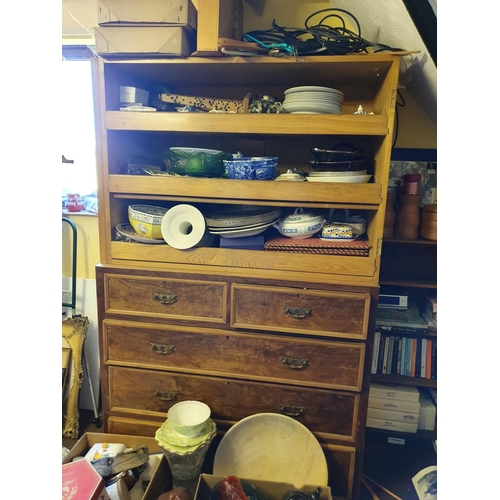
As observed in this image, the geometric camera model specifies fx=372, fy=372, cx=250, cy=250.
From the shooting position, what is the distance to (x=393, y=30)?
4.01ft

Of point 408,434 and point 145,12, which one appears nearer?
point 145,12

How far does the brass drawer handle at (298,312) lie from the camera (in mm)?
1271

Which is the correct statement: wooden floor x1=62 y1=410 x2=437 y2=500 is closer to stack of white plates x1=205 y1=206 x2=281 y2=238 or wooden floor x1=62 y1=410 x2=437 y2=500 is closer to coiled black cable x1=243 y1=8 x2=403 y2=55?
stack of white plates x1=205 y1=206 x2=281 y2=238

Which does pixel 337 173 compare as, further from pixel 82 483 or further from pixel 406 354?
pixel 82 483

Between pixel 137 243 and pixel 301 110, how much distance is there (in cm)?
75

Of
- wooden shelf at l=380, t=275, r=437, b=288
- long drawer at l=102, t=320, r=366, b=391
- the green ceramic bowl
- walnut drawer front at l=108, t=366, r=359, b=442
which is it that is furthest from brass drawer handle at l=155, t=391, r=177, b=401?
wooden shelf at l=380, t=275, r=437, b=288

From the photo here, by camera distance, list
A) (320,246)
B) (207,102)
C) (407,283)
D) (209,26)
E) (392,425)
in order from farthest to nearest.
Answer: (392,425) → (407,283) → (207,102) → (320,246) → (209,26)

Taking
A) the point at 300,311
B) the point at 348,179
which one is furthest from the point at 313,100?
the point at 300,311

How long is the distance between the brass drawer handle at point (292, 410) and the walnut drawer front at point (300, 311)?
0.94 feet

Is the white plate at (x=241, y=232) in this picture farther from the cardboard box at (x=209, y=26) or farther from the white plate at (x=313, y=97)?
the cardboard box at (x=209, y=26)

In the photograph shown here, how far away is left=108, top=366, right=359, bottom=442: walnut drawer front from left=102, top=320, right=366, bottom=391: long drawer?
0.04 metres

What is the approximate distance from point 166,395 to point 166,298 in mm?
387

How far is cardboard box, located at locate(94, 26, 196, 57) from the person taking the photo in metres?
1.20

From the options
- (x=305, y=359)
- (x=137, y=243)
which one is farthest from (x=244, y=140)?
(x=305, y=359)
